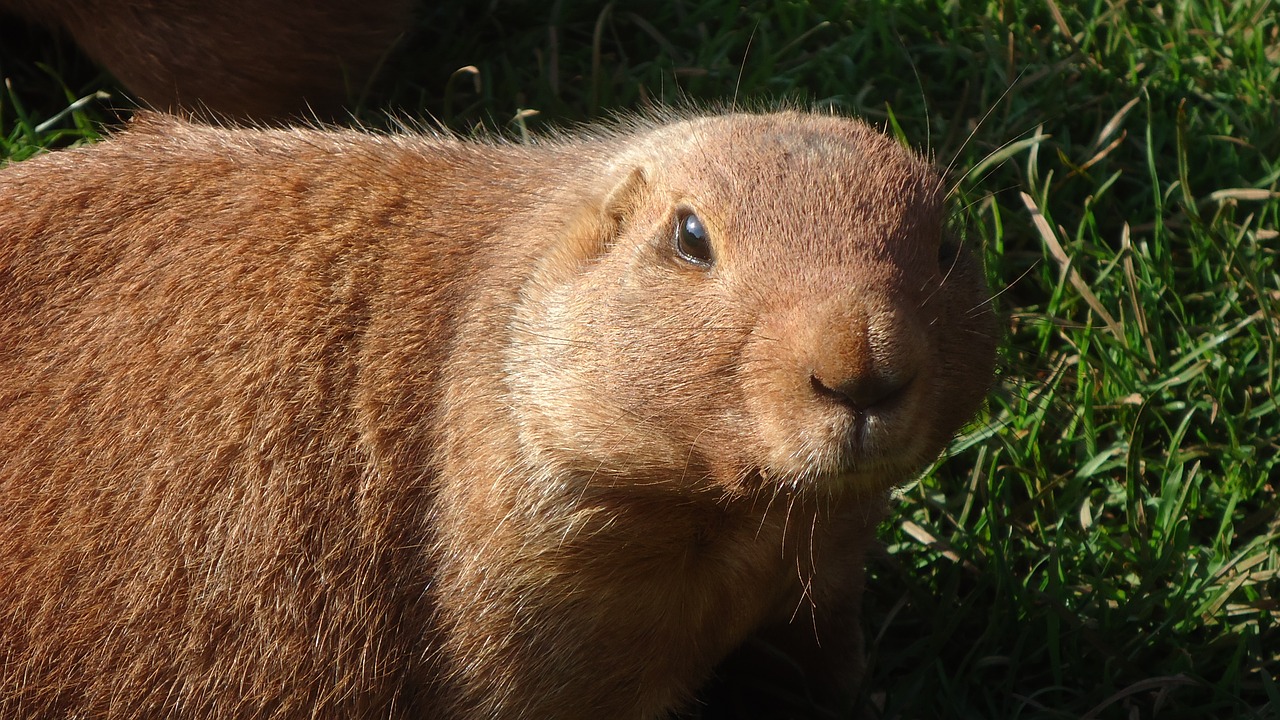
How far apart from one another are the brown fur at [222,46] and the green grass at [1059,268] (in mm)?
359

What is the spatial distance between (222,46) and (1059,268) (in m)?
3.37

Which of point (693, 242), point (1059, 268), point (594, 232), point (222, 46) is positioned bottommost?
point (1059, 268)

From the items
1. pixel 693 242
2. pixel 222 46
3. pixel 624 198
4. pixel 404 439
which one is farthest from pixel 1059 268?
pixel 222 46

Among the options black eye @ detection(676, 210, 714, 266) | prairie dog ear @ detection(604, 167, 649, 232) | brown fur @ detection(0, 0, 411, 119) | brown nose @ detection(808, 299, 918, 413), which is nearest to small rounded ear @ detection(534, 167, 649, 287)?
prairie dog ear @ detection(604, 167, 649, 232)

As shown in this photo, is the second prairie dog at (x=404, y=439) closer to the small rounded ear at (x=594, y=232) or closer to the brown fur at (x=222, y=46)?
the small rounded ear at (x=594, y=232)

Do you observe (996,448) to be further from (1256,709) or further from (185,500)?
(185,500)

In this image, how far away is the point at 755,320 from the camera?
3.16 meters

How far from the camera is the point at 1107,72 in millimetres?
6492

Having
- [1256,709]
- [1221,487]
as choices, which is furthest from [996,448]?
[1256,709]

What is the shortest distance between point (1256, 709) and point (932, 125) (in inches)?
111

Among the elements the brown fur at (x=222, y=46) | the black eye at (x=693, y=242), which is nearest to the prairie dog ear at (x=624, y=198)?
the black eye at (x=693, y=242)

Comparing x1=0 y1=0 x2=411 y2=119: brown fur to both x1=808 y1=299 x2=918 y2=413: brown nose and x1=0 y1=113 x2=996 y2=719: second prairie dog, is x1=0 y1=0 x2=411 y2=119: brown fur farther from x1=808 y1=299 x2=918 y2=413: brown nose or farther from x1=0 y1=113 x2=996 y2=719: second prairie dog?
x1=808 y1=299 x2=918 y2=413: brown nose

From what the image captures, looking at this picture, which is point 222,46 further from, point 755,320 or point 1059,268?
point 1059,268

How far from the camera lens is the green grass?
4.67 meters
